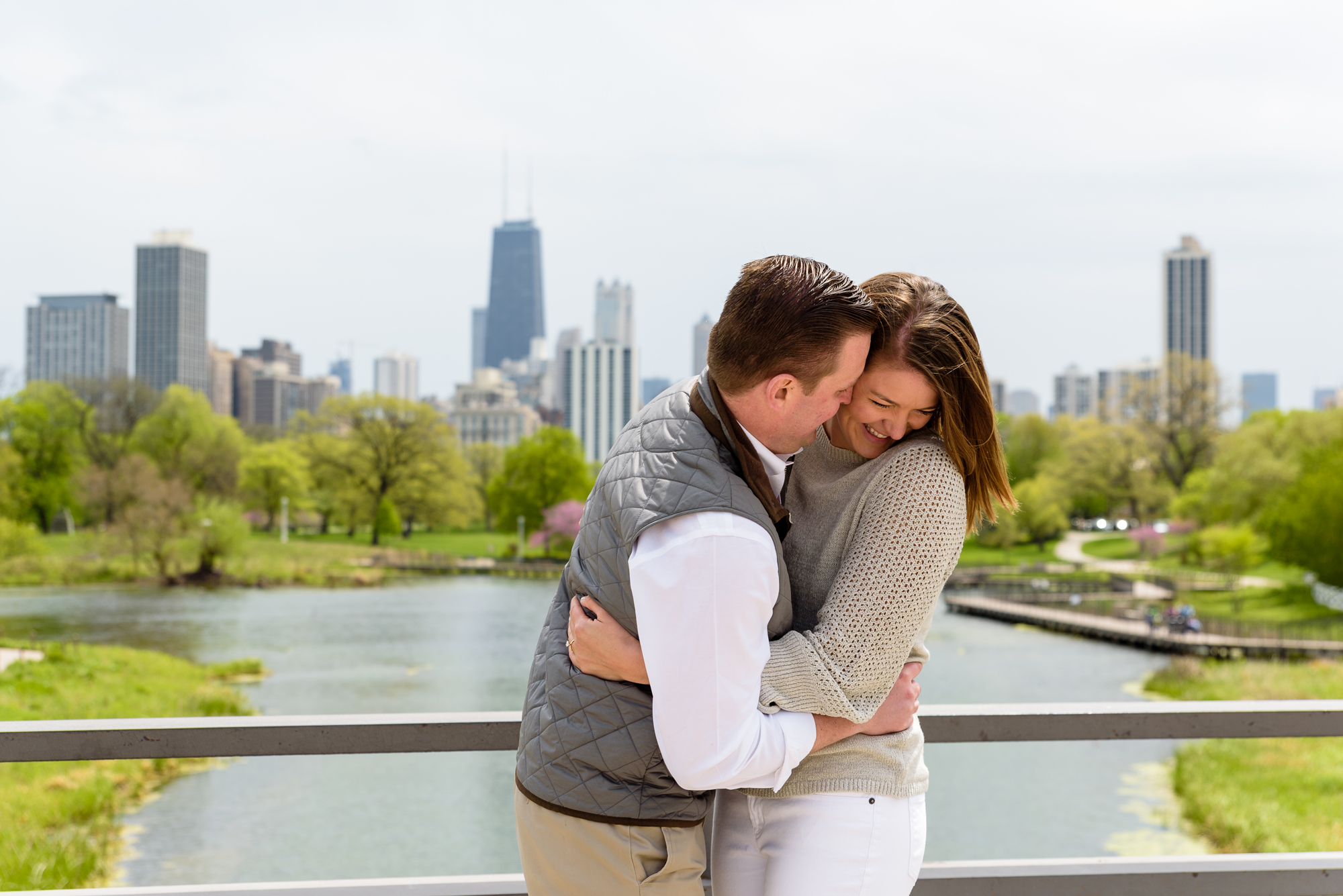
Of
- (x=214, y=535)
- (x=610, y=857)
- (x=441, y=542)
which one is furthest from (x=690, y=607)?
(x=441, y=542)

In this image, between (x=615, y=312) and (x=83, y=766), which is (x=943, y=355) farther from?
(x=615, y=312)

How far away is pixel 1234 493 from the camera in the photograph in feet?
114

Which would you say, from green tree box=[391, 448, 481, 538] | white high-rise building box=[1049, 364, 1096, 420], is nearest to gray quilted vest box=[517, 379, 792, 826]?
green tree box=[391, 448, 481, 538]

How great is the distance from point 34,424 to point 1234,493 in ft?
152

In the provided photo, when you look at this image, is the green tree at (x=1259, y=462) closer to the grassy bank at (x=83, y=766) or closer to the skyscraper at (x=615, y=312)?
the grassy bank at (x=83, y=766)

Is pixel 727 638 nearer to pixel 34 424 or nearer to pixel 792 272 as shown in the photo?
pixel 792 272

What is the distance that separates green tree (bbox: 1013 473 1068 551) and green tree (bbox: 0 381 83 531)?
135 ft

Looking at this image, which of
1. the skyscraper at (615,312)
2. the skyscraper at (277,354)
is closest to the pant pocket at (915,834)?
the skyscraper at (277,354)

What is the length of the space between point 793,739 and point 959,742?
71 cm

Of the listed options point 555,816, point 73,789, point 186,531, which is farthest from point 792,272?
point 186,531

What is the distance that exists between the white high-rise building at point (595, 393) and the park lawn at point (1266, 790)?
110219 mm

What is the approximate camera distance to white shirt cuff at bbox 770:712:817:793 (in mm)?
1274

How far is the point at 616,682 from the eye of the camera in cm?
130

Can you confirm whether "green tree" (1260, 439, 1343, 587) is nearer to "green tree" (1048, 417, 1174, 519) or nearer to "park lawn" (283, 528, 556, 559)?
"green tree" (1048, 417, 1174, 519)
